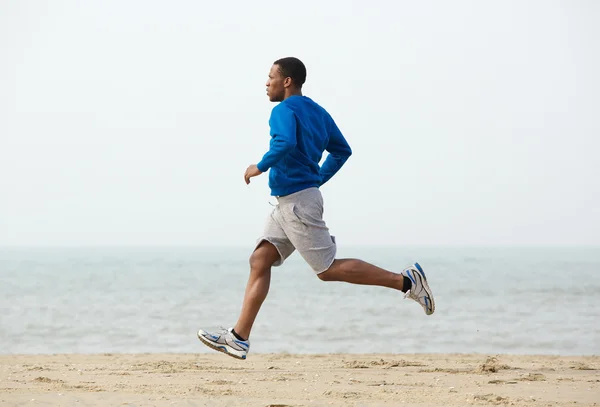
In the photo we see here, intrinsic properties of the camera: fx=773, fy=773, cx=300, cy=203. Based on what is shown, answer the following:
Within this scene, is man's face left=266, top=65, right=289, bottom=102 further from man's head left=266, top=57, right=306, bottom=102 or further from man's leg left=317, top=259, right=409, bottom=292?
man's leg left=317, top=259, right=409, bottom=292

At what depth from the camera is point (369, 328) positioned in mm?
13852

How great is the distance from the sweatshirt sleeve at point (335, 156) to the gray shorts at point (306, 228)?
1.57ft

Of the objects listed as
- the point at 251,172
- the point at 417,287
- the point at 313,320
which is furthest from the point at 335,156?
the point at 313,320

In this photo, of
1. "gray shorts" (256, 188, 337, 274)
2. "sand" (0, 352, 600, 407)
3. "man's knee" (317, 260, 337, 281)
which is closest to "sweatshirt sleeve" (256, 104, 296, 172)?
"gray shorts" (256, 188, 337, 274)

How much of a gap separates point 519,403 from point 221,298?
1700cm

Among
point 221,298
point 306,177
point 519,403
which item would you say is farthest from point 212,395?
point 221,298

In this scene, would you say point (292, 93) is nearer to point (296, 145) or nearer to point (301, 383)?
point (296, 145)

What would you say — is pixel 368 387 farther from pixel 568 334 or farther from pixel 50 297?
pixel 50 297

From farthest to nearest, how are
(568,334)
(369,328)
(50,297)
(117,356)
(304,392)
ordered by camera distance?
(50,297)
(369,328)
(568,334)
(117,356)
(304,392)

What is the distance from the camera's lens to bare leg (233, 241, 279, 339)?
5230mm

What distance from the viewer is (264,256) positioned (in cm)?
523

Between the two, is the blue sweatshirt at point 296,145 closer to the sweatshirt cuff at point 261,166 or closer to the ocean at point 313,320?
the sweatshirt cuff at point 261,166

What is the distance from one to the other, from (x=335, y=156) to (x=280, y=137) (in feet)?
2.84

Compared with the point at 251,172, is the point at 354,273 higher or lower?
lower
